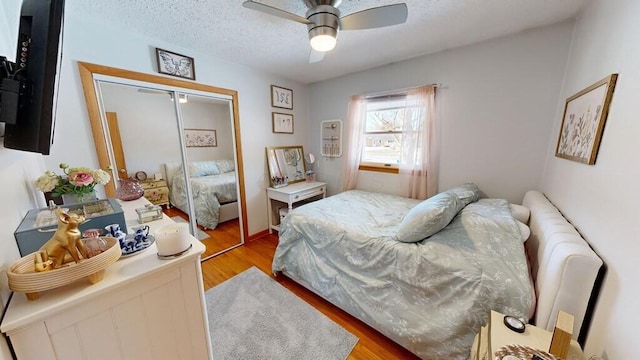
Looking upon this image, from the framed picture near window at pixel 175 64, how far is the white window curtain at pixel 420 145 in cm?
232

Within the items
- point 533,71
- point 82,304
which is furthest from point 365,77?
point 82,304

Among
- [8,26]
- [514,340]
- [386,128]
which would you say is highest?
[8,26]

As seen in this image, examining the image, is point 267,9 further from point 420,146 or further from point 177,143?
point 420,146

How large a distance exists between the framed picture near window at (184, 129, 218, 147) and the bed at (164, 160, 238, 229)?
20cm

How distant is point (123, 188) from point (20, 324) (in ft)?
4.48

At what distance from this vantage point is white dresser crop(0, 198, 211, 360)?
599 millimetres

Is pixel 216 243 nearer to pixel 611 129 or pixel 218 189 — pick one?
pixel 218 189

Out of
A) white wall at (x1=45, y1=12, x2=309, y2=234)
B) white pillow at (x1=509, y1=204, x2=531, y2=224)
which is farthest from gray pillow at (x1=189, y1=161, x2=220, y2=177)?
white pillow at (x1=509, y1=204, x2=531, y2=224)

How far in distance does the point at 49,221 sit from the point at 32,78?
0.51m

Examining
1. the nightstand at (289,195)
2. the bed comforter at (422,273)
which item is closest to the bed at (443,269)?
the bed comforter at (422,273)

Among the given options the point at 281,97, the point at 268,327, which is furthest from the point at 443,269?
the point at 281,97

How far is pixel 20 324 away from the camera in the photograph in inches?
21.6

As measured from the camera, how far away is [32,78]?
0.69 meters

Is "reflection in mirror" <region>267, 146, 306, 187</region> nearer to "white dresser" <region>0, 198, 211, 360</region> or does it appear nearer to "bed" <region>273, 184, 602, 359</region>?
"bed" <region>273, 184, 602, 359</region>
